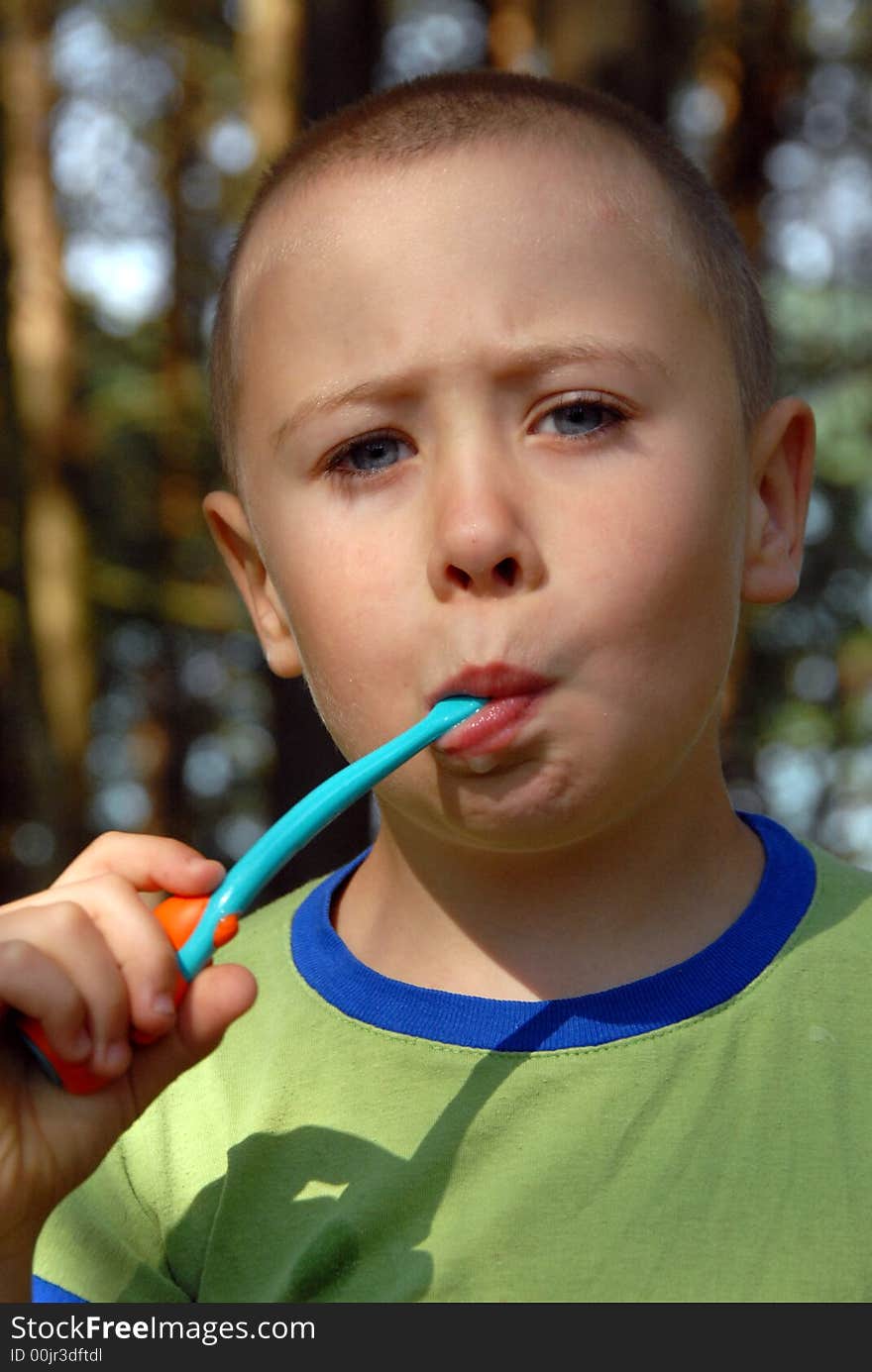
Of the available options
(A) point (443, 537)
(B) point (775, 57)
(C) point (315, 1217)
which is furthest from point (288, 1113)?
(B) point (775, 57)

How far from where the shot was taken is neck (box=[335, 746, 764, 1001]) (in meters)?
1.62

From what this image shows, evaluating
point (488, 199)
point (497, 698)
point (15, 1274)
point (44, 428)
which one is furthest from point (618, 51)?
point (44, 428)

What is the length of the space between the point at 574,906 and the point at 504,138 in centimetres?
83

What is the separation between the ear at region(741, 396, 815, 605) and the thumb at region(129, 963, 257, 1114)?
770 millimetres

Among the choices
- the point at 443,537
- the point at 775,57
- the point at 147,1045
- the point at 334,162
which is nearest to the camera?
the point at 147,1045

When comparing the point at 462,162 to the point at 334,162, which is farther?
the point at 334,162

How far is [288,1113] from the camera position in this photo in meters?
1.60

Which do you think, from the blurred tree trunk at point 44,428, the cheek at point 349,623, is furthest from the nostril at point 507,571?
the blurred tree trunk at point 44,428

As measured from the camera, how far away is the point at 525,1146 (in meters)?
1.49

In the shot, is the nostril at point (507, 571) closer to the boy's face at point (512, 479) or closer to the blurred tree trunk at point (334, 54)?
the boy's face at point (512, 479)

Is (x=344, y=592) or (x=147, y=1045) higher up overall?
(x=344, y=592)

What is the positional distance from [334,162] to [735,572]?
2.10 feet

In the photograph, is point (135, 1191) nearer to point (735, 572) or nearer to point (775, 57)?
point (735, 572)

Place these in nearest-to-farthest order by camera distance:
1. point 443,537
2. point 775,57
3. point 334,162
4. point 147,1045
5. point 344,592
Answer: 1. point 147,1045
2. point 443,537
3. point 344,592
4. point 334,162
5. point 775,57
